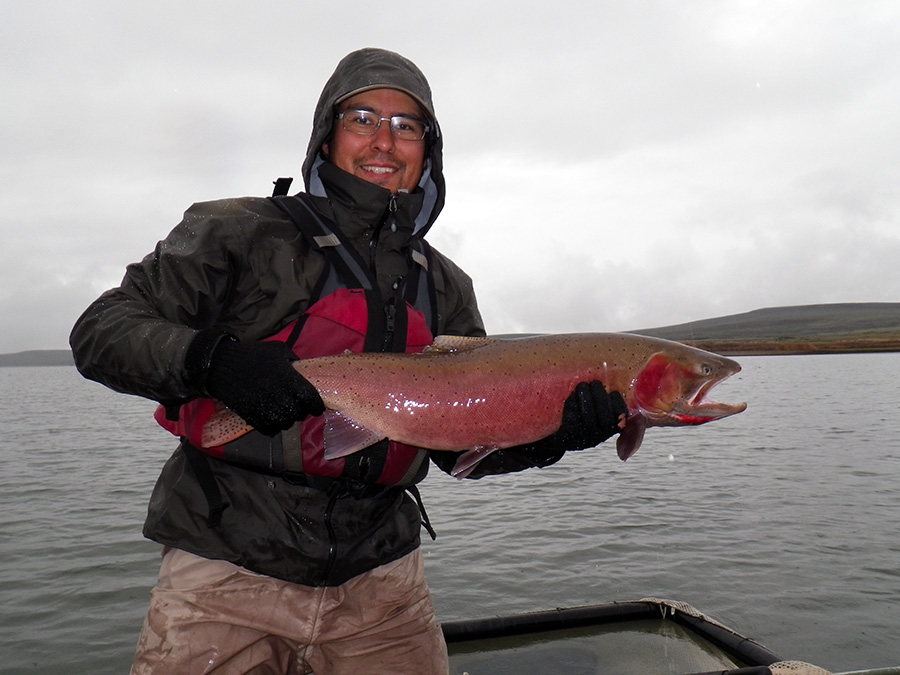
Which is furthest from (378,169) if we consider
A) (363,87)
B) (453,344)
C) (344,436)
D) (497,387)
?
(344,436)

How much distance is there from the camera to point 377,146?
3926mm

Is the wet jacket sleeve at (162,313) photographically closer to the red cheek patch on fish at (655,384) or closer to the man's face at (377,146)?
the man's face at (377,146)

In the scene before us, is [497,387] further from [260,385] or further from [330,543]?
[260,385]

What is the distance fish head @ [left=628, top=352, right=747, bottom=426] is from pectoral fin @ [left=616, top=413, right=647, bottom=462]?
3 cm

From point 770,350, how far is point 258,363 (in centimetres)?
11692

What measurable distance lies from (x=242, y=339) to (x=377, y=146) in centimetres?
143

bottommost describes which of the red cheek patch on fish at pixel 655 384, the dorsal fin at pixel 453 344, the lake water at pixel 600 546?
the lake water at pixel 600 546

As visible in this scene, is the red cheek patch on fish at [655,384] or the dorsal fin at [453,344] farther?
the red cheek patch on fish at [655,384]

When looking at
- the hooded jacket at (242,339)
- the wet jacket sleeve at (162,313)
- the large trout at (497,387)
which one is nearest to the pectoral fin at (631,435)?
the large trout at (497,387)

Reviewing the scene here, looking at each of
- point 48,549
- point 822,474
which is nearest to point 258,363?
point 48,549

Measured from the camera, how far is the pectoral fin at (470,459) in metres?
3.66

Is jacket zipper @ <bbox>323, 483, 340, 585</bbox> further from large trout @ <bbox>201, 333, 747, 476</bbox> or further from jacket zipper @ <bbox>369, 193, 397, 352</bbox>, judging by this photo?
jacket zipper @ <bbox>369, 193, 397, 352</bbox>

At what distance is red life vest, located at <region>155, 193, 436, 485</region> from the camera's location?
123 inches

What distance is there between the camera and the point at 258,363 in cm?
293
